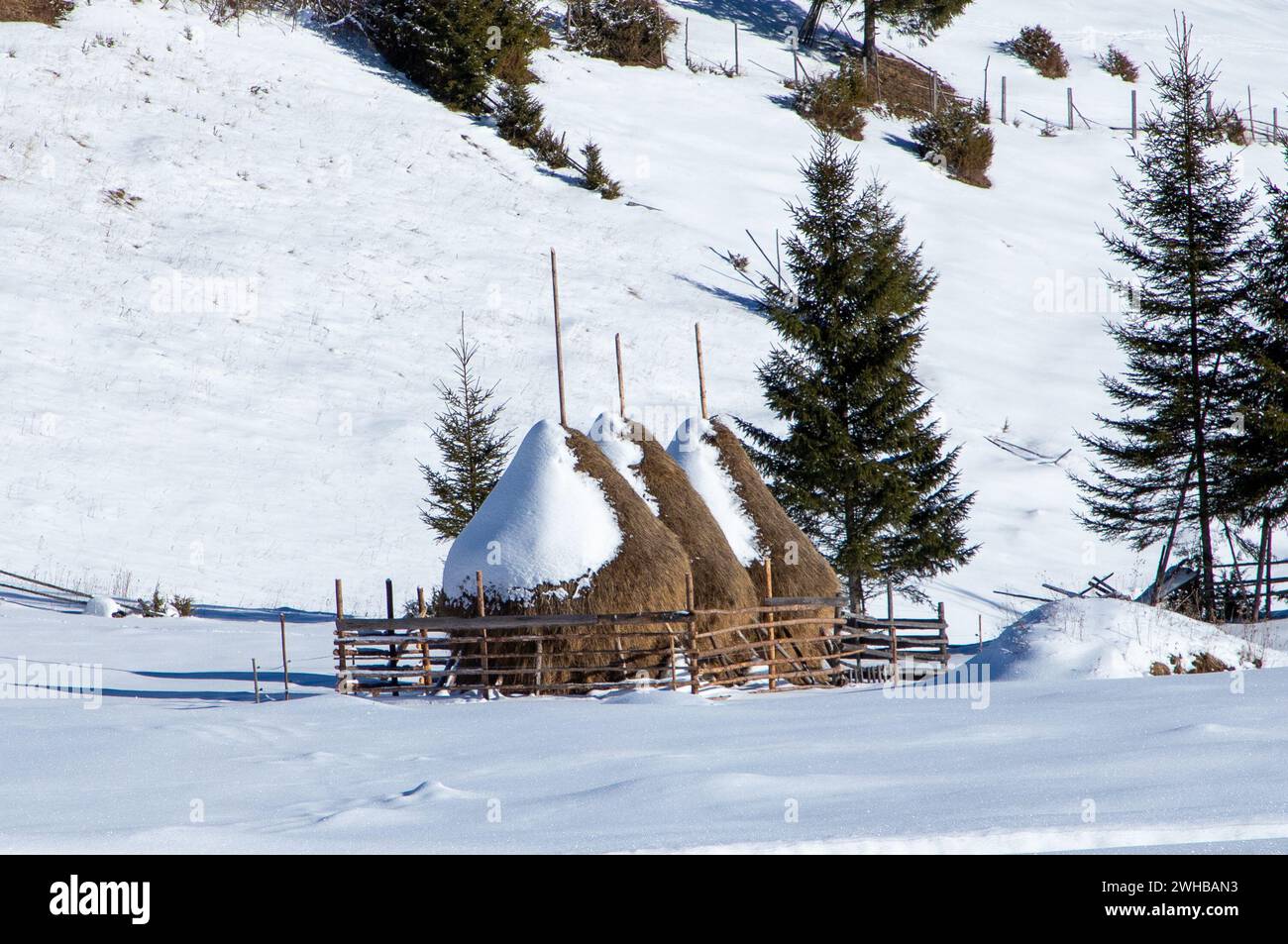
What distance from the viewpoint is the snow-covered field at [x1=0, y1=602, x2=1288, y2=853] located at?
7.66 m

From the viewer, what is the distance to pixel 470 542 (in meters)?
18.9

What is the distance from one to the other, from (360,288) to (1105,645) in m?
30.3

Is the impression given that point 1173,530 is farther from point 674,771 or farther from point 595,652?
point 674,771

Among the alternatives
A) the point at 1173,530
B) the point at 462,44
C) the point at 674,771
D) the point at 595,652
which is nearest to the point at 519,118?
the point at 462,44

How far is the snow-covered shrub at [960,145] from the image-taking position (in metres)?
55.3

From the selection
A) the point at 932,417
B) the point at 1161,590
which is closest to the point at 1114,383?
the point at 1161,590

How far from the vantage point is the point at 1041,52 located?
67.8m

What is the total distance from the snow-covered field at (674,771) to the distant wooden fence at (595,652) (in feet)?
2.97

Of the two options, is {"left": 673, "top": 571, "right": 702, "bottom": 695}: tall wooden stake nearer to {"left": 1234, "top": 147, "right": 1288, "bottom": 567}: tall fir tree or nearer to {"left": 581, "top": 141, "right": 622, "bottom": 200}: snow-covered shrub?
{"left": 1234, "top": 147, "right": 1288, "bottom": 567}: tall fir tree

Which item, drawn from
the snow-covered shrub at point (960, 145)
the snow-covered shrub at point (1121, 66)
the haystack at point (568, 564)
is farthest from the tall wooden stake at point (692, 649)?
the snow-covered shrub at point (1121, 66)

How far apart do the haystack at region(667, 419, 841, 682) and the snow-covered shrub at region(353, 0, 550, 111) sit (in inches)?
1240

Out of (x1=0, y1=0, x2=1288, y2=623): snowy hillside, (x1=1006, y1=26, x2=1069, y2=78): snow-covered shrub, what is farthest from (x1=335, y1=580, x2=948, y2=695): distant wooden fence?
(x1=1006, y1=26, x2=1069, y2=78): snow-covered shrub

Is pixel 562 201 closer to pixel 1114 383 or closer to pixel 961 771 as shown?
pixel 1114 383

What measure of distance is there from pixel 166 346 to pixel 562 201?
15.6 metres
